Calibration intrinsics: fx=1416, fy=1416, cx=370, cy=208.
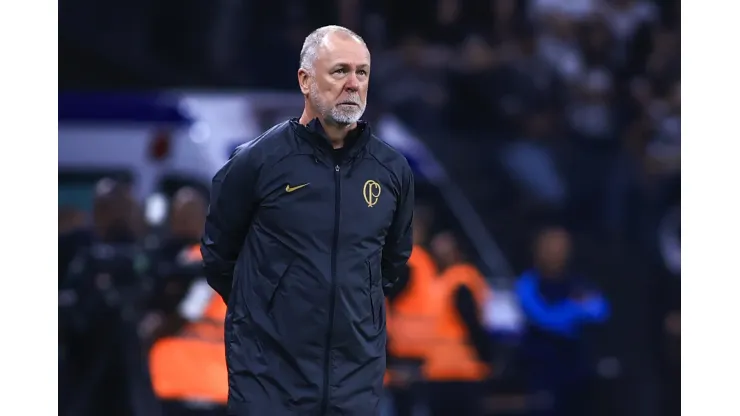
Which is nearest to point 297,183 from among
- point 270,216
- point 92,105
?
point 270,216

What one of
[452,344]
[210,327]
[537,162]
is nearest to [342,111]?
[210,327]

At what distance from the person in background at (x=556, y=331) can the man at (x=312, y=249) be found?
4791 mm

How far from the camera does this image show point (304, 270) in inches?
156

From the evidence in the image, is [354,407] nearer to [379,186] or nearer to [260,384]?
[260,384]

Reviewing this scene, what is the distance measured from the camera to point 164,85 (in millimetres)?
9922

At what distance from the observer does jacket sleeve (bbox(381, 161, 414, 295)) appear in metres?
4.23

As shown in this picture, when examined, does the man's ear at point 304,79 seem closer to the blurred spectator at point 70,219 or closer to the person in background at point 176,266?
the person in background at point 176,266

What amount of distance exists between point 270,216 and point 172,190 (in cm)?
516

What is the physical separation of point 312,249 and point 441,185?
20.0 feet

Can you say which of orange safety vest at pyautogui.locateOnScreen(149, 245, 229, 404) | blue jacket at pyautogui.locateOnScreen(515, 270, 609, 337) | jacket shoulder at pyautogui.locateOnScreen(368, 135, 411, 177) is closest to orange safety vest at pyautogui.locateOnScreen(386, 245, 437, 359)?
blue jacket at pyautogui.locateOnScreen(515, 270, 609, 337)

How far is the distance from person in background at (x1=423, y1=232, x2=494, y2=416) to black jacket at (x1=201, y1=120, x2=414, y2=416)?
173 inches

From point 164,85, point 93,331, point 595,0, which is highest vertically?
point 595,0

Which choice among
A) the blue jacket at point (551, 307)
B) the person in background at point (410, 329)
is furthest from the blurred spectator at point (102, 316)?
the blue jacket at point (551, 307)

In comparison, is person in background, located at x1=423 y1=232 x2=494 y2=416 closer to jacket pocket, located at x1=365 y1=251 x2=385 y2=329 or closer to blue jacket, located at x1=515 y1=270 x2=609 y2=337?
blue jacket, located at x1=515 y1=270 x2=609 y2=337
